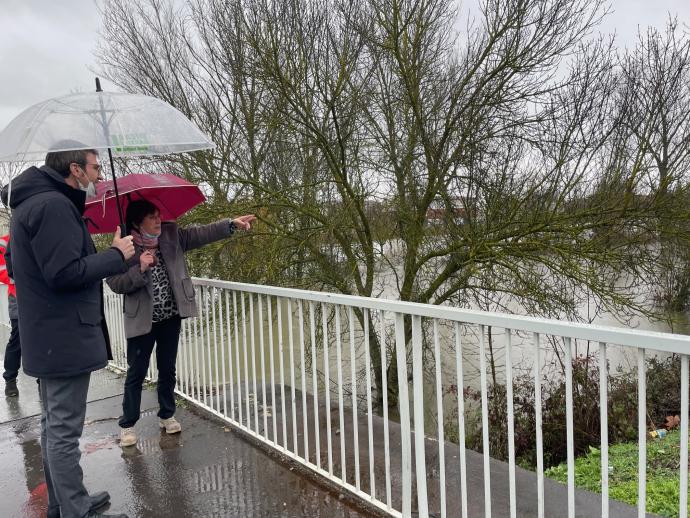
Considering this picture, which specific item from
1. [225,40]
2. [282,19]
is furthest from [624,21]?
[225,40]

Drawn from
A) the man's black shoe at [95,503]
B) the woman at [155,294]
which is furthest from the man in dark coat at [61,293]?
the woman at [155,294]

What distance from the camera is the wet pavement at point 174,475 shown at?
2.89 metres

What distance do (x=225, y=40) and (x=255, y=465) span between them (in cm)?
794

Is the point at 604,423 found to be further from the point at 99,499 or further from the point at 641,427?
the point at 99,499

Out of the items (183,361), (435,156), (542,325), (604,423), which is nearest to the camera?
A: (604,423)

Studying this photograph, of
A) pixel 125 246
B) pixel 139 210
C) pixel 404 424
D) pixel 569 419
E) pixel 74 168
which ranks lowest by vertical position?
pixel 404 424

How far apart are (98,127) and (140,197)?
850 millimetres

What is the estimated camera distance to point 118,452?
12.0 ft

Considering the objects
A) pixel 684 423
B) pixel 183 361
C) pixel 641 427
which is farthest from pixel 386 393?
A: pixel 183 361

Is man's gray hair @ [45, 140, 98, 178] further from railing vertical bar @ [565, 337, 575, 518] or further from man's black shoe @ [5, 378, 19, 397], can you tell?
man's black shoe @ [5, 378, 19, 397]

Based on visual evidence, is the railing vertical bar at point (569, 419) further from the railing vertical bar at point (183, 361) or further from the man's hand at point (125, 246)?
the railing vertical bar at point (183, 361)

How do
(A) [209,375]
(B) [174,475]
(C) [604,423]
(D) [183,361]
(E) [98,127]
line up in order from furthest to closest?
(D) [183,361] → (A) [209,375] → (B) [174,475] → (E) [98,127] → (C) [604,423]

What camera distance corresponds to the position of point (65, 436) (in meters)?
2.49

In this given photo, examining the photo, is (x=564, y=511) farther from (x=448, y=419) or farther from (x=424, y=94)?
(x=424, y=94)
